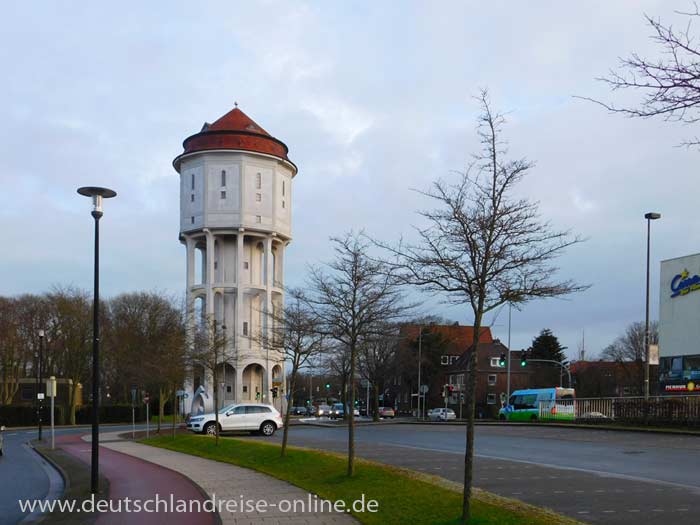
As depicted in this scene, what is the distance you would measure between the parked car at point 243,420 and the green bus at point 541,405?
1836cm

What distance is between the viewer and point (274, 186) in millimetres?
66812

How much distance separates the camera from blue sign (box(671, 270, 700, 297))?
46884 mm

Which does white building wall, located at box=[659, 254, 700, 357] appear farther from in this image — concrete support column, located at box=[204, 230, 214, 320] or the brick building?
the brick building

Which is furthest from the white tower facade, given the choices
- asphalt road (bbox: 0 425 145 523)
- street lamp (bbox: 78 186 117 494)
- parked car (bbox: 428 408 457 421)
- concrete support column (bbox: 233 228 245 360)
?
street lamp (bbox: 78 186 117 494)

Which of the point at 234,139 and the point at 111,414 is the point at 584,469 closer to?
the point at 234,139

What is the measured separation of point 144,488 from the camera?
16.2 m

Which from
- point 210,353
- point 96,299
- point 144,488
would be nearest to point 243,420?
point 210,353

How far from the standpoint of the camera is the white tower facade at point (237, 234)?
212ft

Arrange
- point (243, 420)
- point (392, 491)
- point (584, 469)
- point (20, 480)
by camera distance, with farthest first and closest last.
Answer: point (243, 420)
point (20, 480)
point (584, 469)
point (392, 491)

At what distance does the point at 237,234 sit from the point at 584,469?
50207 mm

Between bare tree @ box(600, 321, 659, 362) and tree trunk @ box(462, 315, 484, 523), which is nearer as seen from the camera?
tree trunk @ box(462, 315, 484, 523)

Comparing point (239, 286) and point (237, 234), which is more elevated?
point (237, 234)

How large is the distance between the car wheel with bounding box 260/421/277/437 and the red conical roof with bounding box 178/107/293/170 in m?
34.6

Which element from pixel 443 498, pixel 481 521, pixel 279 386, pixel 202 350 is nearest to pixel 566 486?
pixel 443 498
